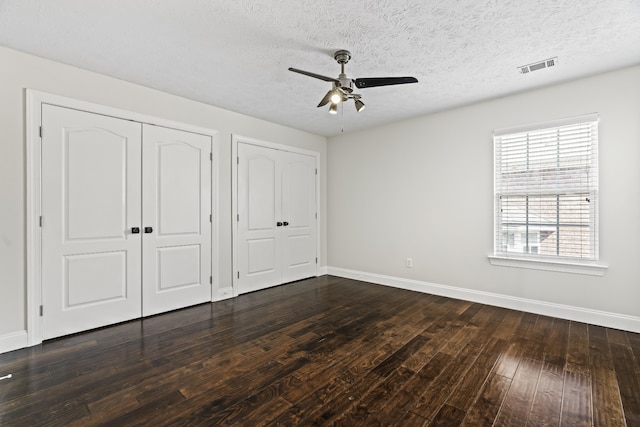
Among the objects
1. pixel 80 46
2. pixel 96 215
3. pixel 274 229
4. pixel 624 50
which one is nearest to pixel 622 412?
pixel 624 50

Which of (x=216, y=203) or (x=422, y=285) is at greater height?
(x=216, y=203)

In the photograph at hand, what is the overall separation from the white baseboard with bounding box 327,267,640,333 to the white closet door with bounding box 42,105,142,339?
3610mm

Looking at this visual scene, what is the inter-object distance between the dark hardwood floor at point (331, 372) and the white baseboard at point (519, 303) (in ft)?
Answer: 0.39

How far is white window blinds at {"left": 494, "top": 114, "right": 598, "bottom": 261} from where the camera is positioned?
329 cm

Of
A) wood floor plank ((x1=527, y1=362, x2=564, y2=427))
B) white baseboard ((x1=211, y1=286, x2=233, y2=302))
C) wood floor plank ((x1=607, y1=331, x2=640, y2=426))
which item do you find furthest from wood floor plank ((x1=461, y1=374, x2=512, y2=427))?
white baseboard ((x1=211, y1=286, x2=233, y2=302))

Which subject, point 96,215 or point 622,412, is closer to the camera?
point 622,412

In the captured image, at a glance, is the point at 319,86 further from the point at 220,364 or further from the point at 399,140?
the point at 220,364

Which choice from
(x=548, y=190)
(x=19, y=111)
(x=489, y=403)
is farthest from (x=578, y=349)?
(x=19, y=111)

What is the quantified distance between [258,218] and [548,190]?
387 cm

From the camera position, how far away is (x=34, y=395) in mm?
2021

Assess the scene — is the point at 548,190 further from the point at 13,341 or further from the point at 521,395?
the point at 13,341

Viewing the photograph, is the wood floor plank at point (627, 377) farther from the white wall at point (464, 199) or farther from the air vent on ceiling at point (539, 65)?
the air vent on ceiling at point (539, 65)

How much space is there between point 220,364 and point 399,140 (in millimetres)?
3983

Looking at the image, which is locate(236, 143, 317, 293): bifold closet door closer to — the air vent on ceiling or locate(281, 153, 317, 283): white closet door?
locate(281, 153, 317, 283): white closet door
